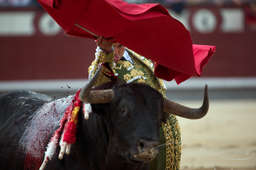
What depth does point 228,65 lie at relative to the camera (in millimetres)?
11328

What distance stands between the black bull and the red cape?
281 millimetres

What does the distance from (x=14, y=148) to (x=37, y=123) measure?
0.63 feet

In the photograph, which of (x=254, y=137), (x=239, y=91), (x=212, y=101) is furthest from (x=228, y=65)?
(x=254, y=137)

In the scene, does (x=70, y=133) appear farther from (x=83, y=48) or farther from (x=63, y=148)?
(x=83, y=48)

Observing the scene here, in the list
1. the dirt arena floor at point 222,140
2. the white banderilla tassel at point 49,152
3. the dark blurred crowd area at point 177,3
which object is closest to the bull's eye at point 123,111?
the white banderilla tassel at point 49,152

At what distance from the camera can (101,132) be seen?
8.11ft

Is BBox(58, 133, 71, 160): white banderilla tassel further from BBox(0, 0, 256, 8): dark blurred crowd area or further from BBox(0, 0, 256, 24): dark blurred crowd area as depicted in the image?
BBox(0, 0, 256, 24): dark blurred crowd area

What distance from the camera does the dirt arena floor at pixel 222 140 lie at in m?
4.36

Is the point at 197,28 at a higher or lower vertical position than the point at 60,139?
lower

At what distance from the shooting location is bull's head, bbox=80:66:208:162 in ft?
7.08

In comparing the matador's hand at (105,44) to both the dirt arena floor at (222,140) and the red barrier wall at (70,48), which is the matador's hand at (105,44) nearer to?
the dirt arena floor at (222,140)

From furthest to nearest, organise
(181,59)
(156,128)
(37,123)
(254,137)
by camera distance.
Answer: (254,137)
(37,123)
(181,59)
(156,128)

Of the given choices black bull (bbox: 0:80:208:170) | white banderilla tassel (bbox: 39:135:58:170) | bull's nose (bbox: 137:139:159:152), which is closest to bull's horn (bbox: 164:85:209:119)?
black bull (bbox: 0:80:208:170)

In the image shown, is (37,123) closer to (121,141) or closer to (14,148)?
(14,148)
